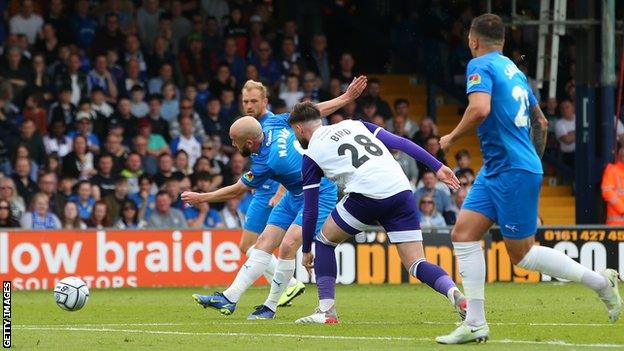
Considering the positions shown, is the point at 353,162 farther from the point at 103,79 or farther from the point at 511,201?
the point at 103,79

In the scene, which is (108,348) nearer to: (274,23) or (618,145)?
(618,145)

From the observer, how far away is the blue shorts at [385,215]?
11.2 metres

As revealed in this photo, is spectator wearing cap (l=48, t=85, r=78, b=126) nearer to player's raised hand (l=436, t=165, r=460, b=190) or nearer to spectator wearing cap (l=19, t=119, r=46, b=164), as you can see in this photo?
spectator wearing cap (l=19, t=119, r=46, b=164)

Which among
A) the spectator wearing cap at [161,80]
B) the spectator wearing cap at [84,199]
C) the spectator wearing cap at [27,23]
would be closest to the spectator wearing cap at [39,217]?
the spectator wearing cap at [84,199]

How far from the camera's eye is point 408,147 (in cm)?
1091

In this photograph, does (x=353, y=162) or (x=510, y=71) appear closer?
(x=510, y=71)

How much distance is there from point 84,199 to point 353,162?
9.56m

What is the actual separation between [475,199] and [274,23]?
637 inches

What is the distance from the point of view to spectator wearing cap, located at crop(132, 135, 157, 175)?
21.4 metres

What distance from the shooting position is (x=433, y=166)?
10.7 m

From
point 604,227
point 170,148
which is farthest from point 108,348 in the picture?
point 170,148

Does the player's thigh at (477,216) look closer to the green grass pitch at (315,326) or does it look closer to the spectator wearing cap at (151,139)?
the green grass pitch at (315,326)

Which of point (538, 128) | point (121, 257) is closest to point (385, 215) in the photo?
point (538, 128)

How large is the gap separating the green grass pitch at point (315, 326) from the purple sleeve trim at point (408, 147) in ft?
4.28
